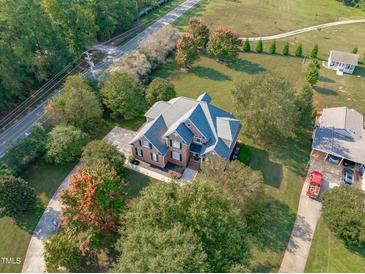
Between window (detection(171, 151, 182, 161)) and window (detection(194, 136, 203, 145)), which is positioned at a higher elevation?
window (detection(194, 136, 203, 145))

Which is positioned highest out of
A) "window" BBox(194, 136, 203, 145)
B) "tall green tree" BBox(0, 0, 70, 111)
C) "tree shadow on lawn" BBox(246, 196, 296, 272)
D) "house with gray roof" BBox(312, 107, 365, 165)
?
"tall green tree" BBox(0, 0, 70, 111)

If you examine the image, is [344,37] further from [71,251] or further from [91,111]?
[71,251]

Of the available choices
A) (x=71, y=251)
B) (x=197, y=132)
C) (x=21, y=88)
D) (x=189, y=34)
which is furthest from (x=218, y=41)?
(x=71, y=251)

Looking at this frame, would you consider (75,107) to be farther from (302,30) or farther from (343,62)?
(302,30)

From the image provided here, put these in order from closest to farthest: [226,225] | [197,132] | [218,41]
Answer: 1. [226,225]
2. [197,132]
3. [218,41]

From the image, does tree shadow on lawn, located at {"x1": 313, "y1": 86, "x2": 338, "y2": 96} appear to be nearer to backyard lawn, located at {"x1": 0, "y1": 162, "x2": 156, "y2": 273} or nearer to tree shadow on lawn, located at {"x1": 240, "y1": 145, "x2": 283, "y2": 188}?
tree shadow on lawn, located at {"x1": 240, "y1": 145, "x2": 283, "y2": 188}

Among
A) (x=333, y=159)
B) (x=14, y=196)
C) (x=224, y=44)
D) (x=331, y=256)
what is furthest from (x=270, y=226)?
(x=224, y=44)

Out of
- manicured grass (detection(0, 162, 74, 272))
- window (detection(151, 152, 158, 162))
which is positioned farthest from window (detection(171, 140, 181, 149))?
manicured grass (detection(0, 162, 74, 272))
